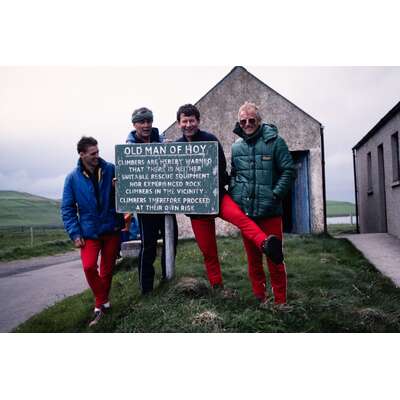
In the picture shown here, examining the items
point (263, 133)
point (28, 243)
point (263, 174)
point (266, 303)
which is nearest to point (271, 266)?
point (266, 303)

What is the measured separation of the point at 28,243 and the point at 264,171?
5.68m

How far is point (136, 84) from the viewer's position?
4.70 metres

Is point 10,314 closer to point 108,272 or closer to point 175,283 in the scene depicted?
point 108,272

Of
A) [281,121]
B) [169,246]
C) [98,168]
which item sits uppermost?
[281,121]

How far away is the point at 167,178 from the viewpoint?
168 inches

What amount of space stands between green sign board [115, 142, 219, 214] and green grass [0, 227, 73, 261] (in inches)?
92.1

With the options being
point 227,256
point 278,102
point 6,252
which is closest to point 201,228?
point 227,256

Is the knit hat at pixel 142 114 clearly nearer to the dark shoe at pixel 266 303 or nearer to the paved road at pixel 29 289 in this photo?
the dark shoe at pixel 266 303

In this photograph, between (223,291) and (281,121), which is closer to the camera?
(223,291)

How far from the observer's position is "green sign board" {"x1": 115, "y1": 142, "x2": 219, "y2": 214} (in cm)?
412

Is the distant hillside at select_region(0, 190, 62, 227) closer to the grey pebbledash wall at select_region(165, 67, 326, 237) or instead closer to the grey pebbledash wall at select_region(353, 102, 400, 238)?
the grey pebbledash wall at select_region(165, 67, 326, 237)

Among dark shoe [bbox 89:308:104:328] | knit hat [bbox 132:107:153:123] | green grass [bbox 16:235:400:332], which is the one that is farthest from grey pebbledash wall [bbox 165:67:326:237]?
dark shoe [bbox 89:308:104:328]

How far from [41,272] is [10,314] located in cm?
298

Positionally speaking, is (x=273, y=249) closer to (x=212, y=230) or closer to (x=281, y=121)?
(x=212, y=230)
